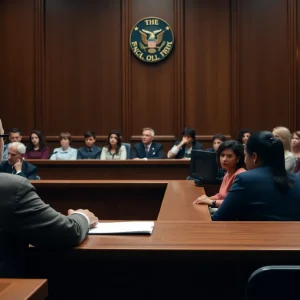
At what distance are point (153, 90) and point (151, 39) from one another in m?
0.85

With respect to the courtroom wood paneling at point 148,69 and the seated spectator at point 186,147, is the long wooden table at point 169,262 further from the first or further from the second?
the courtroom wood paneling at point 148,69

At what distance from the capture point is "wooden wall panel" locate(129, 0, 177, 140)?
27.6ft

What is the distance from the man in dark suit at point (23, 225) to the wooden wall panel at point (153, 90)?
699 cm

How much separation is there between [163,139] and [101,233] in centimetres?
677

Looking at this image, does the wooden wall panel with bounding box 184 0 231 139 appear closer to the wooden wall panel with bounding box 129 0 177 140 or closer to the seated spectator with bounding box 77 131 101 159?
the wooden wall panel with bounding box 129 0 177 140

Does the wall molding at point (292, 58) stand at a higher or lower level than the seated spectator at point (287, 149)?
higher

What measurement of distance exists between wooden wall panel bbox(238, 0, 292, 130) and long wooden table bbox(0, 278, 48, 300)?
746 centimetres

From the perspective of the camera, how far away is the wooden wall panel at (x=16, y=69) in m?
8.57

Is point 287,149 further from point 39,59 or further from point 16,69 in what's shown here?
point 16,69

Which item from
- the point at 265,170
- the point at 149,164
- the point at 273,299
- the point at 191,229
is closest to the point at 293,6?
the point at 149,164

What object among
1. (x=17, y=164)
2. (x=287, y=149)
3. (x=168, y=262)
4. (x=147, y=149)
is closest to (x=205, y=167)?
(x=287, y=149)

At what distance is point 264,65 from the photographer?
8.34 m

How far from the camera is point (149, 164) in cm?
601

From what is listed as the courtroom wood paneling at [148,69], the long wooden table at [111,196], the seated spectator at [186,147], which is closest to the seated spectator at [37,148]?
the courtroom wood paneling at [148,69]
